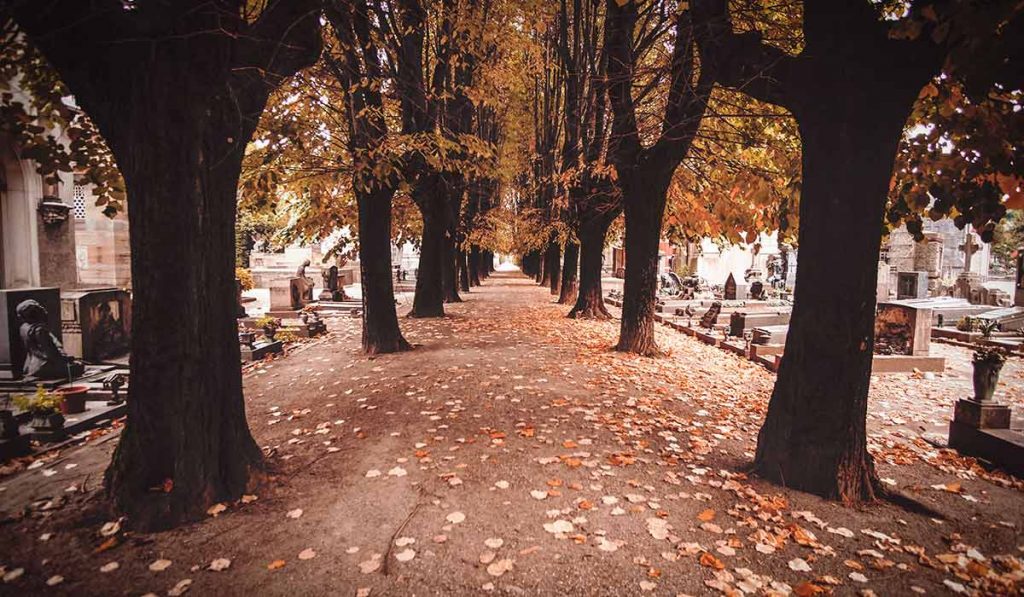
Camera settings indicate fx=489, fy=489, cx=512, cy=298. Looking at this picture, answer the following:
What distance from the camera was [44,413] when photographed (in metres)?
5.47

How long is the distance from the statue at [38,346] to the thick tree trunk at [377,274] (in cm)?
462

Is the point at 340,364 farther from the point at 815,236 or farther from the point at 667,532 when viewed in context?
the point at 815,236

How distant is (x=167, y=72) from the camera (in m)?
3.28

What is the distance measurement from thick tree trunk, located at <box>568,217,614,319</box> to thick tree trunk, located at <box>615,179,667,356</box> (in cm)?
451

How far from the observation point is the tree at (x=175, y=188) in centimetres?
326

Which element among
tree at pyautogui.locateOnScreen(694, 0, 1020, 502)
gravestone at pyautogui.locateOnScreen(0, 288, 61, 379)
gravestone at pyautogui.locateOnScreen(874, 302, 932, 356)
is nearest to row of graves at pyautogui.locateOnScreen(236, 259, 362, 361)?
gravestone at pyautogui.locateOnScreen(0, 288, 61, 379)

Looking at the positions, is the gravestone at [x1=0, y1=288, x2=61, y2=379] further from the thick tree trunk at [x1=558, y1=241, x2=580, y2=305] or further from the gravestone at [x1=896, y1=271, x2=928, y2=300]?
the gravestone at [x1=896, y1=271, x2=928, y2=300]

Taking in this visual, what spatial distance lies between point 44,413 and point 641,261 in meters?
8.72

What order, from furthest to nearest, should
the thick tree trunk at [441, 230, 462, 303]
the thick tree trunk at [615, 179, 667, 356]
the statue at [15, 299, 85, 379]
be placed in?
the thick tree trunk at [441, 230, 462, 303]
the thick tree trunk at [615, 179, 667, 356]
the statue at [15, 299, 85, 379]

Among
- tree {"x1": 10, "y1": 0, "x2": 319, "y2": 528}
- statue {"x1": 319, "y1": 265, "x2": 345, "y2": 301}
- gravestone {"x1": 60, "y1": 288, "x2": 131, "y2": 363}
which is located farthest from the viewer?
statue {"x1": 319, "y1": 265, "x2": 345, "y2": 301}

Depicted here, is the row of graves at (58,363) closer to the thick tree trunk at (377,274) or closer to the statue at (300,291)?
the thick tree trunk at (377,274)

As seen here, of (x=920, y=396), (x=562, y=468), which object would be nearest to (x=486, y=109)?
(x=920, y=396)

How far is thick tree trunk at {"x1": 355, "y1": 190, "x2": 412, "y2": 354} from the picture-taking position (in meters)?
8.88

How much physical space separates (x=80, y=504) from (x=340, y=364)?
507 centimetres
